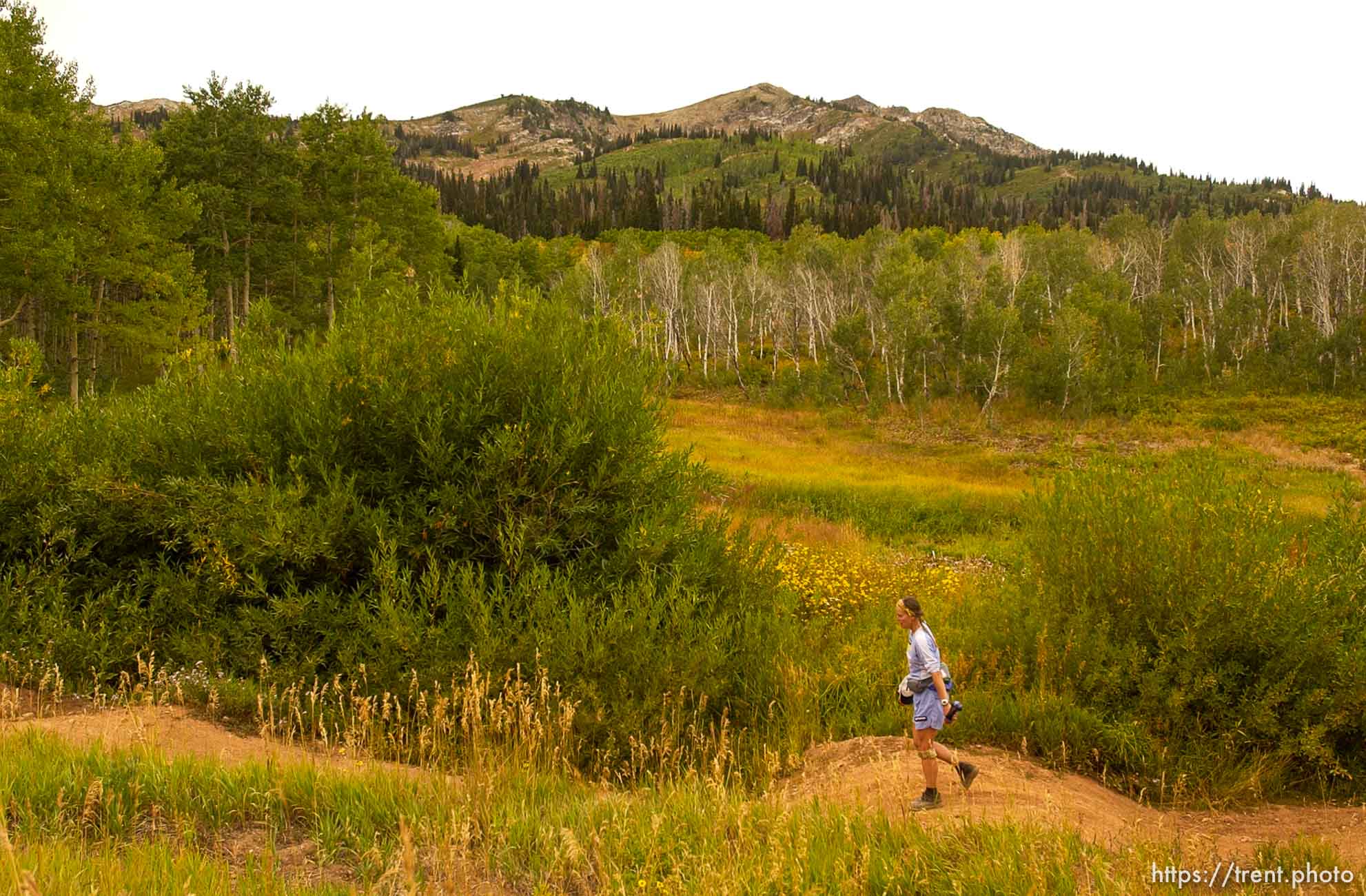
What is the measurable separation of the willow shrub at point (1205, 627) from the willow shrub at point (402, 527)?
354 centimetres

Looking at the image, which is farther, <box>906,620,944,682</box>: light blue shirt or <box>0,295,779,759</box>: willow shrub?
<box>0,295,779,759</box>: willow shrub

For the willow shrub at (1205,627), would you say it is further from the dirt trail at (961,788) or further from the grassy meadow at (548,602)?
the dirt trail at (961,788)

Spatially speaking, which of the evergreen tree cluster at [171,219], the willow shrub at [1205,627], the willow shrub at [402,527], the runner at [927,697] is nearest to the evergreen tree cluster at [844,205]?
the evergreen tree cluster at [171,219]

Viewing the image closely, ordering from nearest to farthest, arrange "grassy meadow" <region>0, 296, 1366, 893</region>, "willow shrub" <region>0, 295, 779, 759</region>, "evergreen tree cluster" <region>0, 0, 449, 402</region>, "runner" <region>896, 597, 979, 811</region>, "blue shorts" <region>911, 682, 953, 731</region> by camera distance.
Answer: "runner" <region>896, 597, 979, 811</region>, "blue shorts" <region>911, 682, 953, 731</region>, "grassy meadow" <region>0, 296, 1366, 893</region>, "willow shrub" <region>0, 295, 779, 759</region>, "evergreen tree cluster" <region>0, 0, 449, 402</region>

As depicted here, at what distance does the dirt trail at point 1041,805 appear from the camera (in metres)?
5.55

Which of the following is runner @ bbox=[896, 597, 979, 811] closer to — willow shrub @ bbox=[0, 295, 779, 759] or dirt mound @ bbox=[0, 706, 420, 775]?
willow shrub @ bbox=[0, 295, 779, 759]

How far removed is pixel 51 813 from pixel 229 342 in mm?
8164

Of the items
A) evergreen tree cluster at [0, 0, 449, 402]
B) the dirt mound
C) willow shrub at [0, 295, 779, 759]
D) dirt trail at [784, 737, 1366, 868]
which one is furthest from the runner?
evergreen tree cluster at [0, 0, 449, 402]

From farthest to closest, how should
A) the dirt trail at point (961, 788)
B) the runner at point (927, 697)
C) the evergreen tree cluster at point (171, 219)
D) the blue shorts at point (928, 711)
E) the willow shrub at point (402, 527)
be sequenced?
1. the evergreen tree cluster at point (171, 219)
2. the willow shrub at point (402, 527)
3. the blue shorts at point (928, 711)
4. the runner at point (927, 697)
5. the dirt trail at point (961, 788)

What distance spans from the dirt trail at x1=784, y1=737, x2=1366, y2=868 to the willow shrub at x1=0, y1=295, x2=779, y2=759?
5.32ft

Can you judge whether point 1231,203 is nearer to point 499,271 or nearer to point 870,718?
point 499,271

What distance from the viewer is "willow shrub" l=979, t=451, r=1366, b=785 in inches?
326

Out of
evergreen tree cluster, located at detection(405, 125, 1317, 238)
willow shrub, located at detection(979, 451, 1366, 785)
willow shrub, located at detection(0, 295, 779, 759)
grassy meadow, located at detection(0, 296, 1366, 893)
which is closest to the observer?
grassy meadow, located at detection(0, 296, 1366, 893)

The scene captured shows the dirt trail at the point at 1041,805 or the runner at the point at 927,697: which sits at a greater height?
the runner at the point at 927,697
